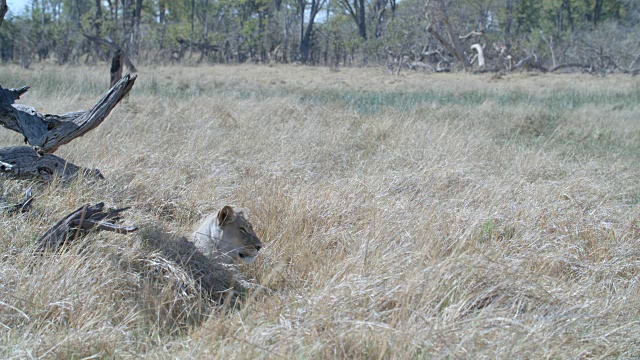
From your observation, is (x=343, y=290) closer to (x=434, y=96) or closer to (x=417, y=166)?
(x=417, y=166)

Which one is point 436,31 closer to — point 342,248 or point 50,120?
point 342,248

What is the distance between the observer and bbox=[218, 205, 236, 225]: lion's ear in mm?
3398

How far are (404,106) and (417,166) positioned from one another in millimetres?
5120

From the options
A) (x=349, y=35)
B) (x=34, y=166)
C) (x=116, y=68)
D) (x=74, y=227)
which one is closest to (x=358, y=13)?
(x=349, y=35)

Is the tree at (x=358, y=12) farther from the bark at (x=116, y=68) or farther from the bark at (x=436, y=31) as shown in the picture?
the bark at (x=116, y=68)

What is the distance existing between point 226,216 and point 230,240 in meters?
0.18

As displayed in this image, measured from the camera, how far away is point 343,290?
2.99m

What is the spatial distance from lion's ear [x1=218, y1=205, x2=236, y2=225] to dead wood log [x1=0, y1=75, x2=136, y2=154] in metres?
1.17

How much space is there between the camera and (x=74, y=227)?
11.2 ft

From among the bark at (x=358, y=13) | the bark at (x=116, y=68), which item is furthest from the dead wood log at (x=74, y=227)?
the bark at (x=358, y=13)

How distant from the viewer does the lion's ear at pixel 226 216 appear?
3398 mm

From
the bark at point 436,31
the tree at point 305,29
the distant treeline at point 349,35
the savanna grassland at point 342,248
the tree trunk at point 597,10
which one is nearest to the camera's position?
the savanna grassland at point 342,248

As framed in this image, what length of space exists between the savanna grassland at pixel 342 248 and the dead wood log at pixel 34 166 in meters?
Result: 0.18

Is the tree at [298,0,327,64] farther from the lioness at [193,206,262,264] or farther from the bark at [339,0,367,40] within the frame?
the lioness at [193,206,262,264]
